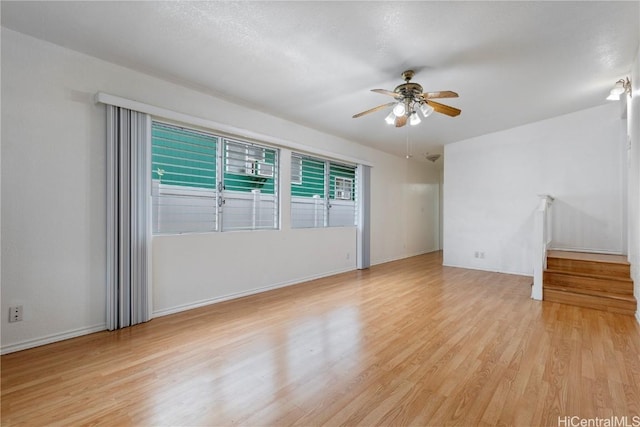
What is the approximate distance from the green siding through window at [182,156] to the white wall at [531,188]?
16.9ft

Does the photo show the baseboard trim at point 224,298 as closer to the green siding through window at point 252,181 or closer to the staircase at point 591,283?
the green siding through window at point 252,181

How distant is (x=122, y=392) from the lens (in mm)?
1833

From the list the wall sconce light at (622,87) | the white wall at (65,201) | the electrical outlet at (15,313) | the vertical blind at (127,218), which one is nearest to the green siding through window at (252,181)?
the white wall at (65,201)

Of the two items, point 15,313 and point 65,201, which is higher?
point 65,201

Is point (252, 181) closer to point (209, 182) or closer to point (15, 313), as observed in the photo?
point (209, 182)

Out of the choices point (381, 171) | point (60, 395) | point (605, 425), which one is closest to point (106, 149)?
A: point (60, 395)

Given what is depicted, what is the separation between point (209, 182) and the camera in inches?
144

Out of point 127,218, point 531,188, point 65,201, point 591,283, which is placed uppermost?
point 531,188

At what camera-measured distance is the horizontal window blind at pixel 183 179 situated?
325 centimetres

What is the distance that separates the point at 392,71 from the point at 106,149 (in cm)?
299

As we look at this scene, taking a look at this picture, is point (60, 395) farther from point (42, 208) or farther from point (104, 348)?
point (42, 208)

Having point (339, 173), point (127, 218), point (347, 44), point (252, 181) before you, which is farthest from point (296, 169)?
point (127, 218)

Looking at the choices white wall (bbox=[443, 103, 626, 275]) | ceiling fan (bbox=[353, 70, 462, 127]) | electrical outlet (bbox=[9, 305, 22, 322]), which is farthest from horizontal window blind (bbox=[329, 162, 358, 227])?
electrical outlet (bbox=[9, 305, 22, 322])

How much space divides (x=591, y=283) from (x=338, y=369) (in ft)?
Answer: 12.6
